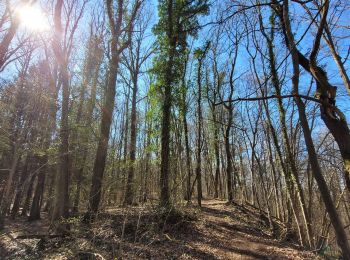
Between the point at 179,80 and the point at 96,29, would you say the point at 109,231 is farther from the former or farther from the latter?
the point at 96,29

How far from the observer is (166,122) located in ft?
37.1

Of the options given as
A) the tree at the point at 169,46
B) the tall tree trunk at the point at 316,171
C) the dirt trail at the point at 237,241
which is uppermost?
the tree at the point at 169,46

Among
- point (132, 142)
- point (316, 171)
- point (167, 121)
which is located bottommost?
point (316, 171)

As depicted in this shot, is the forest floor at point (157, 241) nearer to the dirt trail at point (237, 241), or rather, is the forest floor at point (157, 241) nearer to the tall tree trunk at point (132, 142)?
the dirt trail at point (237, 241)

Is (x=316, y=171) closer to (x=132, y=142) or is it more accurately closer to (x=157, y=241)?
(x=157, y=241)

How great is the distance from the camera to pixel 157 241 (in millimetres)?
8492

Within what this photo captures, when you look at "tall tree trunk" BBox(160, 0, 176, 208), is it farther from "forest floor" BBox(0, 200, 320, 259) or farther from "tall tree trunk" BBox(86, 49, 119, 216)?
"tall tree trunk" BBox(86, 49, 119, 216)

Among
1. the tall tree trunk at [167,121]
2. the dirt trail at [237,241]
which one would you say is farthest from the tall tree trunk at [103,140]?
the dirt trail at [237,241]

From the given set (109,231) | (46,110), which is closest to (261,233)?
(109,231)

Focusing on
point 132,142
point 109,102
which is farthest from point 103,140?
point 132,142

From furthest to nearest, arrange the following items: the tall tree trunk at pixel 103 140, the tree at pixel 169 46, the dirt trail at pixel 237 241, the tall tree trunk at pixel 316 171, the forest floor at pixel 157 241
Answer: the tree at pixel 169 46
the tall tree trunk at pixel 103 140
the dirt trail at pixel 237 241
the forest floor at pixel 157 241
the tall tree trunk at pixel 316 171

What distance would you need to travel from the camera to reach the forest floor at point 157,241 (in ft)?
24.3

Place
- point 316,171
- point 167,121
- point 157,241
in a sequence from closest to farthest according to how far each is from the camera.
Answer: point 316,171 → point 157,241 → point 167,121

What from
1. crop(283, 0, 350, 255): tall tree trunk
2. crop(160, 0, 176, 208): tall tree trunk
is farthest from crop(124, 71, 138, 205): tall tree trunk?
crop(283, 0, 350, 255): tall tree trunk
